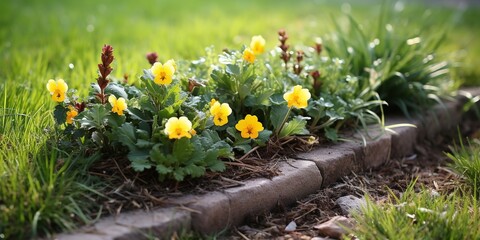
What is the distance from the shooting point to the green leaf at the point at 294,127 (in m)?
2.57

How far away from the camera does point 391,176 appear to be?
2924mm

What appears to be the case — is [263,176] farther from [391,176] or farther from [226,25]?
[226,25]

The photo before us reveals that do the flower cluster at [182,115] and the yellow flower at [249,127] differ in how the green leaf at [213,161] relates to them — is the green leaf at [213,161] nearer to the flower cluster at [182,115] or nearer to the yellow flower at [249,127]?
the flower cluster at [182,115]

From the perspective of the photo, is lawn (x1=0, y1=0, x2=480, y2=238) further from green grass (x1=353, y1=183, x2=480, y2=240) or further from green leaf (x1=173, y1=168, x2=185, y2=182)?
green grass (x1=353, y1=183, x2=480, y2=240)

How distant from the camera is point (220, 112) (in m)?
2.38

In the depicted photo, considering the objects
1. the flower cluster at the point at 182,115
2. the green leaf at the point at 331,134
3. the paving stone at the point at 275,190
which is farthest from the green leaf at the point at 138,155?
the green leaf at the point at 331,134

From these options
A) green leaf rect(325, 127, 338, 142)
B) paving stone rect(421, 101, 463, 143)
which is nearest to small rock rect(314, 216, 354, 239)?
green leaf rect(325, 127, 338, 142)

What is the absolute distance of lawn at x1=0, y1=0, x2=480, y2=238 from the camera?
2008 millimetres

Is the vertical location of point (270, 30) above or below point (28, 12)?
below

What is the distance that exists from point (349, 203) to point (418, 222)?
15.5 inches

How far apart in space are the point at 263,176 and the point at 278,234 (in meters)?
0.24

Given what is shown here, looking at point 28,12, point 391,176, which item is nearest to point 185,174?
point 391,176

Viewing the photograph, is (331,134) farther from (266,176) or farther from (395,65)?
(395,65)

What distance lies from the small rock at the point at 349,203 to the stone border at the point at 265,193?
0.13 metres
